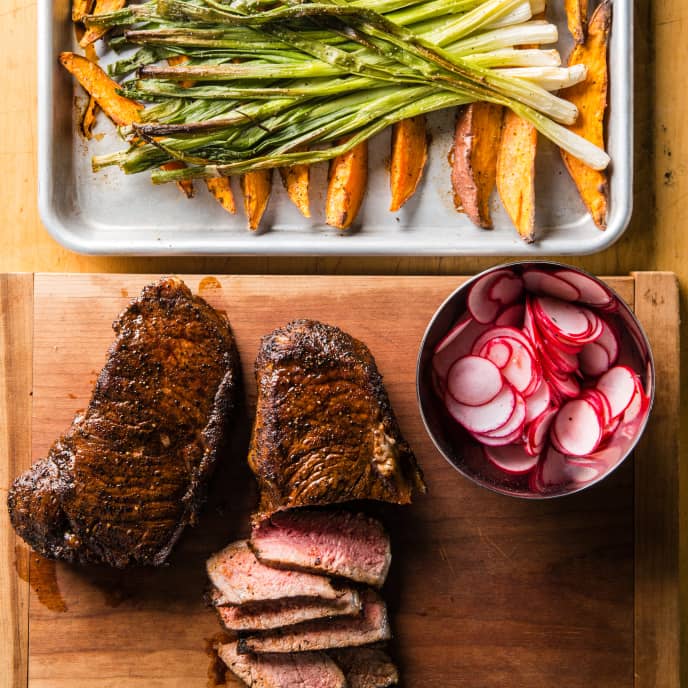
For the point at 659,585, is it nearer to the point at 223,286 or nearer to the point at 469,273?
the point at 469,273

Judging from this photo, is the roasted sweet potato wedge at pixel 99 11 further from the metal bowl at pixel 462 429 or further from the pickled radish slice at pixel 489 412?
the pickled radish slice at pixel 489 412

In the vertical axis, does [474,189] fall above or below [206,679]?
above

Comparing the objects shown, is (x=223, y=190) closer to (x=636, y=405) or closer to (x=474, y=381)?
(x=474, y=381)

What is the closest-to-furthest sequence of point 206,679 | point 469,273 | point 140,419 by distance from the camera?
point 140,419, point 206,679, point 469,273

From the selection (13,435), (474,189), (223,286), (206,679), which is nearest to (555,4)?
(474,189)

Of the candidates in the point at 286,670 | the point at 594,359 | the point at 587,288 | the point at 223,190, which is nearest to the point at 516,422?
the point at 594,359

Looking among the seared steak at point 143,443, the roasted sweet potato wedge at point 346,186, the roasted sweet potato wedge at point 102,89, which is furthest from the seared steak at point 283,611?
the roasted sweet potato wedge at point 102,89

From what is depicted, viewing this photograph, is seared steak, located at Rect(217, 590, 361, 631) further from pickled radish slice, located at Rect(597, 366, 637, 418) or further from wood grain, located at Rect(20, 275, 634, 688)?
pickled radish slice, located at Rect(597, 366, 637, 418)
